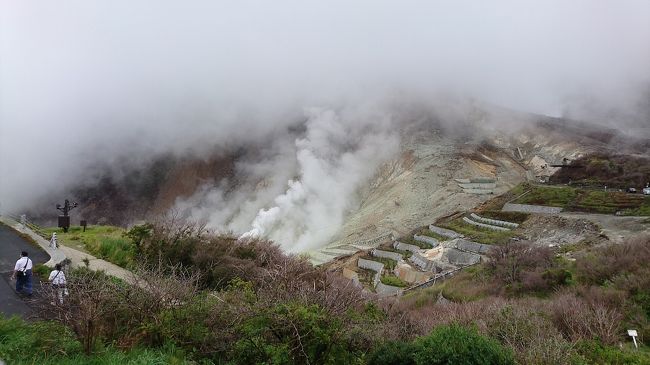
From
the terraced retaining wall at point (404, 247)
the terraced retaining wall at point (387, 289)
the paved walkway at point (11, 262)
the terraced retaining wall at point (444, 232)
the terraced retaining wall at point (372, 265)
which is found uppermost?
the paved walkway at point (11, 262)

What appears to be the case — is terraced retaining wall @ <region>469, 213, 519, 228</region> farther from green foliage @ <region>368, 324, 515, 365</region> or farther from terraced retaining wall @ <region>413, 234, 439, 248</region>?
green foliage @ <region>368, 324, 515, 365</region>

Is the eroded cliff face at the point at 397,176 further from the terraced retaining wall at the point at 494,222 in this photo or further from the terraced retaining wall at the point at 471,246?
the terraced retaining wall at the point at 471,246

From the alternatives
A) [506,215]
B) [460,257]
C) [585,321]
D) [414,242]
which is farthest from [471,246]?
[585,321]

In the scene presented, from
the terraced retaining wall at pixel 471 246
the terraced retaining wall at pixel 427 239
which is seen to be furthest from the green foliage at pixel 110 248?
the terraced retaining wall at pixel 427 239

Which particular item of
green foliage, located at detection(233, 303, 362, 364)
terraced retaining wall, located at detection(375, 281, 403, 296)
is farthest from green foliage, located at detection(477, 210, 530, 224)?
green foliage, located at detection(233, 303, 362, 364)

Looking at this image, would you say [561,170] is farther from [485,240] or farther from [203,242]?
[203,242]

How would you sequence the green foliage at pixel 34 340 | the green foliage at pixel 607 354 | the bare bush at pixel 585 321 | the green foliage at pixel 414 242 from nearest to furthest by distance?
the green foliage at pixel 34 340, the green foliage at pixel 607 354, the bare bush at pixel 585 321, the green foliage at pixel 414 242

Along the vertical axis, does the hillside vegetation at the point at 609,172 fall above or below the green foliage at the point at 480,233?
above

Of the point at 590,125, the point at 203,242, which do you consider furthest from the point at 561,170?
the point at 203,242
